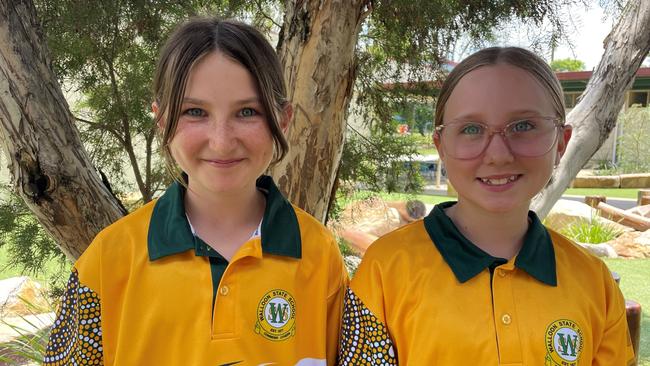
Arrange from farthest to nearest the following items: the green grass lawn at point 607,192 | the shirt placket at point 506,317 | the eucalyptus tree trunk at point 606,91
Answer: the green grass lawn at point 607,192, the eucalyptus tree trunk at point 606,91, the shirt placket at point 506,317

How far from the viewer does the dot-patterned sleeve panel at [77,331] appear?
→ 125 cm

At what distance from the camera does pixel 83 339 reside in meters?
1.25

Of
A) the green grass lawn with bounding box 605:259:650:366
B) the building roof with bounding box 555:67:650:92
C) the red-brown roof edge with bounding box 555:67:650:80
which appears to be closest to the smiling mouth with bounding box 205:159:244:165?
the green grass lawn with bounding box 605:259:650:366

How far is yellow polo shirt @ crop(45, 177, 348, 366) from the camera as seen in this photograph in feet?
4.02

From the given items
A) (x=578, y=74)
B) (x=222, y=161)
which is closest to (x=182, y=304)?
(x=222, y=161)

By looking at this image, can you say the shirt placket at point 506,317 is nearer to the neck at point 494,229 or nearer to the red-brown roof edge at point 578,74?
the neck at point 494,229

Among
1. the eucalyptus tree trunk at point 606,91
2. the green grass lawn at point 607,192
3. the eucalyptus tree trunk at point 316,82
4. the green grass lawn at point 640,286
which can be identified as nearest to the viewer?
the eucalyptus tree trunk at point 316,82

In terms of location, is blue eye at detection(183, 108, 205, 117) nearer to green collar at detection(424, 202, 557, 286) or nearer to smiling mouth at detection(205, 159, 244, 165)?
smiling mouth at detection(205, 159, 244, 165)

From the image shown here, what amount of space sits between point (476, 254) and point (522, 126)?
30 cm

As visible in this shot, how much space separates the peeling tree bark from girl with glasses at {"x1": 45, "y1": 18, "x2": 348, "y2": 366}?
2.10 ft

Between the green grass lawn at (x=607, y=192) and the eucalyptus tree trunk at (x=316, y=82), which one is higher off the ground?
the eucalyptus tree trunk at (x=316, y=82)

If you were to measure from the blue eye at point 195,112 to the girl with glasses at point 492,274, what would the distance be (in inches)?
19.6

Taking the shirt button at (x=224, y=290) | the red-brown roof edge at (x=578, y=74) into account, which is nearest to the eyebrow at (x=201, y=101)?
the shirt button at (x=224, y=290)

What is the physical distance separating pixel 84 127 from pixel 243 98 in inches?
104
